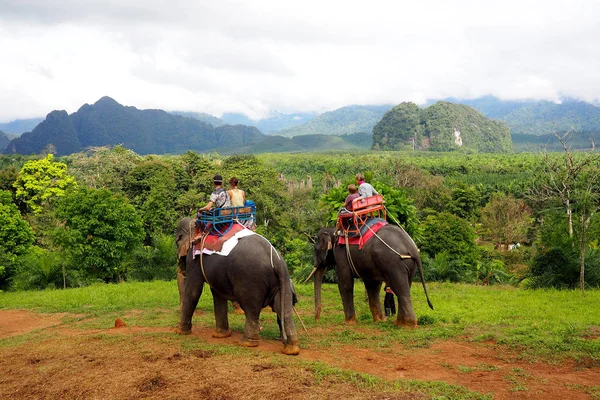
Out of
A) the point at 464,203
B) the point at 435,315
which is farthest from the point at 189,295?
the point at 464,203

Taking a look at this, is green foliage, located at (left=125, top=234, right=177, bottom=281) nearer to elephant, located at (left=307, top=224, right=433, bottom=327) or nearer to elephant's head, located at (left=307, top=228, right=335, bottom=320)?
elephant's head, located at (left=307, top=228, right=335, bottom=320)

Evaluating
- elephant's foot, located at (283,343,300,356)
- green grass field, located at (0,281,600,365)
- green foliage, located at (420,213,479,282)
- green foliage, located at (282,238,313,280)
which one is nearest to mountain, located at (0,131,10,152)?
green foliage, located at (282,238,313,280)

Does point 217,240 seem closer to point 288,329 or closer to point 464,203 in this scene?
point 288,329

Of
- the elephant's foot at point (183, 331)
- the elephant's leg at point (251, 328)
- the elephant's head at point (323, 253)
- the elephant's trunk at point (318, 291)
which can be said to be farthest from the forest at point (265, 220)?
the elephant's leg at point (251, 328)

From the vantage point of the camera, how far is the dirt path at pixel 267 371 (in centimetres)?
612

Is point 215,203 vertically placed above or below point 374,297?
above

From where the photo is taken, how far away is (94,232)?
22.0 meters

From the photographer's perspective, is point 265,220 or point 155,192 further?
point 155,192

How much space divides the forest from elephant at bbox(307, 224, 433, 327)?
6.74 ft

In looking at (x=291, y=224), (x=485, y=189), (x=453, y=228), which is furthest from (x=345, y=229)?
(x=485, y=189)

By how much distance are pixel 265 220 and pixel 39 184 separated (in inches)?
775

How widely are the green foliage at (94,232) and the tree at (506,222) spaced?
101 feet

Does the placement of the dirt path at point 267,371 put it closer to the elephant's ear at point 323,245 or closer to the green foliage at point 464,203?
the elephant's ear at point 323,245

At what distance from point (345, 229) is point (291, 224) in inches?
1136
